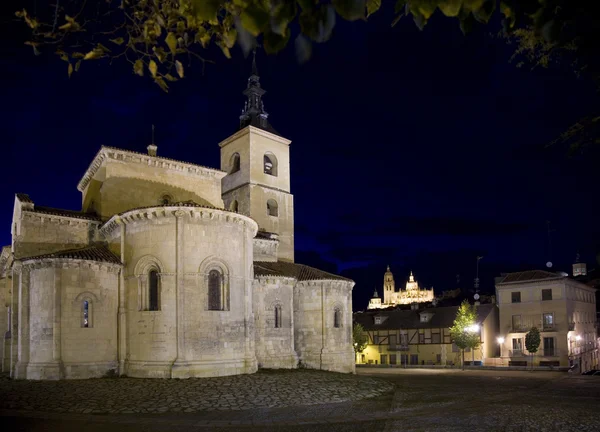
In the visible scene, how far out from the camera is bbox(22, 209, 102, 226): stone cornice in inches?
1097

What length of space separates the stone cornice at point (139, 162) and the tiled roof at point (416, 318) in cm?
3347

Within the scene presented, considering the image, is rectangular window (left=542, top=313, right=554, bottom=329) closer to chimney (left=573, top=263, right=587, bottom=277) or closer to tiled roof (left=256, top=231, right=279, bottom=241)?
tiled roof (left=256, top=231, right=279, bottom=241)

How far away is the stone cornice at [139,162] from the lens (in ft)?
100

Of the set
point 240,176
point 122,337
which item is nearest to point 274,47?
point 122,337

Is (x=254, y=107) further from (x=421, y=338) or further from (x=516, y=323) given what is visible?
(x=516, y=323)

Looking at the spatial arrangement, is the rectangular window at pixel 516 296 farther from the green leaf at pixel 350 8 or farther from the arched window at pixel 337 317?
the green leaf at pixel 350 8

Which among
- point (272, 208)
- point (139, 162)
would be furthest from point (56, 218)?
point (272, 208)

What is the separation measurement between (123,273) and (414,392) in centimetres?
1448

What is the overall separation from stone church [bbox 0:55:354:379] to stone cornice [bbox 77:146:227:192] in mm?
115

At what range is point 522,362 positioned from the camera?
52.3 m

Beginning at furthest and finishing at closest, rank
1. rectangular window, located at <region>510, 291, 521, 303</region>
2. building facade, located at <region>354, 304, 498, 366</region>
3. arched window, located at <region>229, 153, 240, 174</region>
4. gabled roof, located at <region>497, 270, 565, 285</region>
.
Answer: building facade, located at <region>354, 304, 498, 366</region> < rectangular window, located at <region>510, 291, 521, 303</region> < gabled roof, located at <region>497, 270, 565, 285</region> < arched window, located at <region>229, 153, 240, 174</region>

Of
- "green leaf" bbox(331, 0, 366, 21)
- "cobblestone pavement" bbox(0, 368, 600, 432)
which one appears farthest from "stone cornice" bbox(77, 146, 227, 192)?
"green leaf" bbox(331, 0, 366, 21)

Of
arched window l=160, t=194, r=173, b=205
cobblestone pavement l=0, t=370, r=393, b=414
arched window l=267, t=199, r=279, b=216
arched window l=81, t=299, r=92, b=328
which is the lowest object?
cobblestone pavement l=0, t=370, r=393, b=414

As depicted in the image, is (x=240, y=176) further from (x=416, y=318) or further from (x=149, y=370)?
(x=416, y=318)
